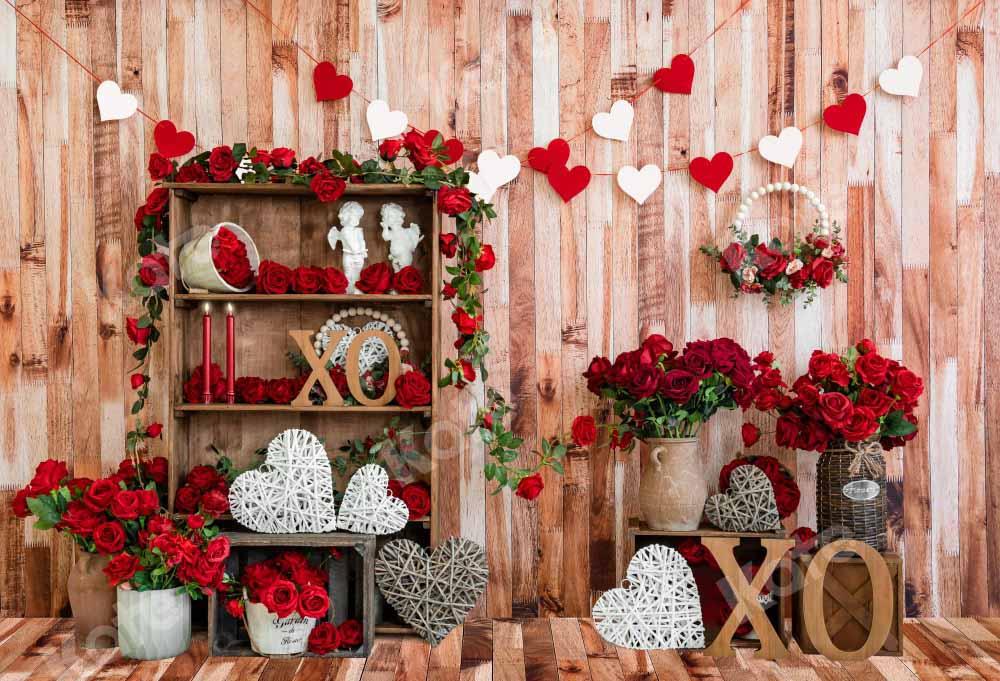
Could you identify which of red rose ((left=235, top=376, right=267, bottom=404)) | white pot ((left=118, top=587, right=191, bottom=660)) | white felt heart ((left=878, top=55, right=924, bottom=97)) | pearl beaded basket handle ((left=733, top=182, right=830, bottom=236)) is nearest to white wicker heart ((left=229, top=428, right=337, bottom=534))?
red rose ((left=235, top=376, right=267, bottom=404))

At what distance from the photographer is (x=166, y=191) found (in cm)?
251

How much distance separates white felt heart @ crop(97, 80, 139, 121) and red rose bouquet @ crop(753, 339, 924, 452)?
208 centimetres

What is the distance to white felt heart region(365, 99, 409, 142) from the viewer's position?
8.77 feet

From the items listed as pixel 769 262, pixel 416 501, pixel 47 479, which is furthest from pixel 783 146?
pixel 47 479

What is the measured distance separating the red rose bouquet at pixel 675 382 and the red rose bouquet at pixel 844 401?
0.10 m

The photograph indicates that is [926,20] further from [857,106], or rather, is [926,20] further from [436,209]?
[436,209]

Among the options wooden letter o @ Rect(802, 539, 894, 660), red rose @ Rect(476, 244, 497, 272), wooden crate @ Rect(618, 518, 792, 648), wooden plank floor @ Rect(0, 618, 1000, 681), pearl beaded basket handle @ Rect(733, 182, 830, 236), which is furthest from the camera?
pearl beaded basket handle @ Rect(733, 182, 830, 236)

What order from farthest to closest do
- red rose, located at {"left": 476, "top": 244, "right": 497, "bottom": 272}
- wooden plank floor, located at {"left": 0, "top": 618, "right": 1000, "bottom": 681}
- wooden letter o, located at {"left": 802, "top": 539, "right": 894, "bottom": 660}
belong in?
1. red rose, located at {"left": 476, "top": 244, "right": 497, "bottom": 272}
2. wooden letter o, located at {"left": 802, "top": 539, "right": 894, "bottom": 660}
3. wooden plank floor, located at {"left": 0, "top": 618, "right": 1000, "bottom": 681}

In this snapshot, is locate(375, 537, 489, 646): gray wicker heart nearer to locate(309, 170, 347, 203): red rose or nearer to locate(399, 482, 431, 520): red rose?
locate(399, 482, 431, 520): red rose

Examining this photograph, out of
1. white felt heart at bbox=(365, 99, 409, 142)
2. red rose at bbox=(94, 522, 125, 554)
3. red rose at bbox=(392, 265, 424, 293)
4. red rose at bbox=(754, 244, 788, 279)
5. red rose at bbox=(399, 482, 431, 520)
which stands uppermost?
white felt heart at bbox=(365, 99, 409, 142)

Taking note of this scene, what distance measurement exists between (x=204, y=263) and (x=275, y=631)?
1.03 m

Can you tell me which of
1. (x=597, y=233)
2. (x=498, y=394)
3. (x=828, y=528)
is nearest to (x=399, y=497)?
(x=498, y=394)

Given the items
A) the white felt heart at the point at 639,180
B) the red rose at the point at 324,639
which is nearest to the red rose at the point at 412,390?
the red rose at the point at 324,639

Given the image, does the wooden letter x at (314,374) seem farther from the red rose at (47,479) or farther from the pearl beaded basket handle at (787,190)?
the pearl beaded basket handle at (787,190)
